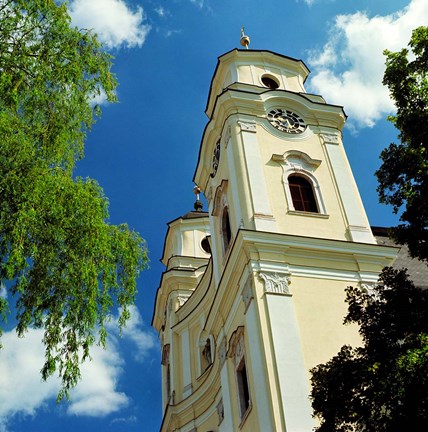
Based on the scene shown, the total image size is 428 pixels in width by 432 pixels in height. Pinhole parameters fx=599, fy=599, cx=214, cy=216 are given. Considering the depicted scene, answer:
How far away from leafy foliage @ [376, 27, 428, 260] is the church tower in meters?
5.67

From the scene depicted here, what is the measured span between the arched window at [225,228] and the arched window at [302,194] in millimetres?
2382

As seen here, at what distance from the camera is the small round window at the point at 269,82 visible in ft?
78.1

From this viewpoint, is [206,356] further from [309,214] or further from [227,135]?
[227,135]

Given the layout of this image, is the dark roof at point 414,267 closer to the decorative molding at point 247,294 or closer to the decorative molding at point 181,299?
the decorative molding at point 247,294

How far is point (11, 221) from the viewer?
30.5ft

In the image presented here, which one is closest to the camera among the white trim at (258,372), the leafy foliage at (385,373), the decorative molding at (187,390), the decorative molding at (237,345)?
the leafy foliage at (385,373)

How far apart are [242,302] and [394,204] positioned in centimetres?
725

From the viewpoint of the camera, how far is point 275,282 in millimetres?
15828

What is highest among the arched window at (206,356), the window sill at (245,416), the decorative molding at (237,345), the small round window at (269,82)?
the small round window at (269,82)

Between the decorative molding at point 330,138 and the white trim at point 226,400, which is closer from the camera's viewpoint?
the white trim at point 226,400

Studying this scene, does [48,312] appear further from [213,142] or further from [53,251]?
[213,142]

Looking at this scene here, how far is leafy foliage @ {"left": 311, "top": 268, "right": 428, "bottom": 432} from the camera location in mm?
7473

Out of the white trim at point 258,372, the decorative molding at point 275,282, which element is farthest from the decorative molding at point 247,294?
the decorative molding at point 275,282

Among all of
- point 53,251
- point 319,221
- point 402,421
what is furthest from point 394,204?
point 319,221
